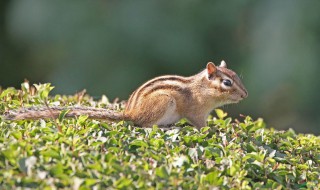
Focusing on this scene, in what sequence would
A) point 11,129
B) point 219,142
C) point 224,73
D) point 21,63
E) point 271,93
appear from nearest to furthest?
point 11,129, point 219,142, point 224,73, point 271,93, point 21,63

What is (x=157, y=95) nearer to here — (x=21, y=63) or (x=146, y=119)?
(x=146, y=119)

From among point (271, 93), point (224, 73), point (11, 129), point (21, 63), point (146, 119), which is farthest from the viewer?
point (21, 63)

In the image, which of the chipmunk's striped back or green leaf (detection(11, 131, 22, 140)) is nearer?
green leaf (detection(11, 131, 22, 140))

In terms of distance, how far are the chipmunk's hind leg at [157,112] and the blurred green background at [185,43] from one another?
14.6 feet

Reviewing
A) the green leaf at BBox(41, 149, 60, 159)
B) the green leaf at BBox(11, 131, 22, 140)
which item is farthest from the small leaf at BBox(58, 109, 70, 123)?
the green leaf at BBox(41, 149, 60, 159)

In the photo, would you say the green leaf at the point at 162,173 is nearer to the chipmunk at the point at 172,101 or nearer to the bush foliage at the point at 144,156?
the bush foliage at the point at 144,156

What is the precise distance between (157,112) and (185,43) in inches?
198

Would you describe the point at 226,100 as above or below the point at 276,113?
below

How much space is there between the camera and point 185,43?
10.3 meters

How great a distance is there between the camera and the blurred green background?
9.86m

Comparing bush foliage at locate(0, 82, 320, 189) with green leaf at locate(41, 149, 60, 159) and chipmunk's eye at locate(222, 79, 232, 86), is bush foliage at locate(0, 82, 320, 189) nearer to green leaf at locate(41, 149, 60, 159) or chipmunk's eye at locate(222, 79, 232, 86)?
green leaf at locate(41, 149, 60, 159)

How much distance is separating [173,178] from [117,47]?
6678mm

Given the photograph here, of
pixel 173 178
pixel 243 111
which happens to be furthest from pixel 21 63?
pixel 173 178

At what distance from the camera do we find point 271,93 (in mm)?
10133
